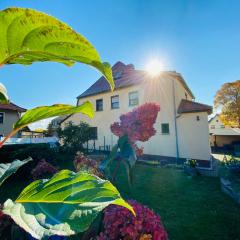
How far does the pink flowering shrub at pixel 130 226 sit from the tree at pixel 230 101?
116ft

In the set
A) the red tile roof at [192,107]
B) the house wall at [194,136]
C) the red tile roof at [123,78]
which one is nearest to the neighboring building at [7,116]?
the red tile roof at [123,78]

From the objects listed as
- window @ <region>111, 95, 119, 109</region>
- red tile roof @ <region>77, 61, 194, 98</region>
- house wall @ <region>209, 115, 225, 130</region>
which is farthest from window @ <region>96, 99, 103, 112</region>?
house wall @ <region>209, 115, 225, 130</region>

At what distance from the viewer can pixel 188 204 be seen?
21.7 feet

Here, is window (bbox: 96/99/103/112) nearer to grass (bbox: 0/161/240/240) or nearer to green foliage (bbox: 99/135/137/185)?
grass (bbox: 0/161/240/240)

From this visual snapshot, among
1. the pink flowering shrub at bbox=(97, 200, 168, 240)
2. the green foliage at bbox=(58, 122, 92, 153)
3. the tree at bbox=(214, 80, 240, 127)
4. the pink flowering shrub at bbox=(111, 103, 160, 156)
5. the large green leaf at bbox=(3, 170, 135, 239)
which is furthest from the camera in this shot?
the tree at bbox=(214, 80, 240, 127)

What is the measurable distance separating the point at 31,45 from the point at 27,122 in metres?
0.28

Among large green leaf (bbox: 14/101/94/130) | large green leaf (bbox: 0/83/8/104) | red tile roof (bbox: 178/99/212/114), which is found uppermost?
red tile roof (bbox: 178/99/212/114)

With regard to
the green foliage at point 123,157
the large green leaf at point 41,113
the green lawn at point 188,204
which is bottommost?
the green lawn at point 188,204

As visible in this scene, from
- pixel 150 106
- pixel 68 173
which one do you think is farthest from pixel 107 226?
pixel 150 106

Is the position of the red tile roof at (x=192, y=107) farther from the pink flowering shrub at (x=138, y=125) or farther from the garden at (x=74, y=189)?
the pink flowering shrub at (x=138, y=125)

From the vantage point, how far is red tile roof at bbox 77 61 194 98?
1894 centimetres

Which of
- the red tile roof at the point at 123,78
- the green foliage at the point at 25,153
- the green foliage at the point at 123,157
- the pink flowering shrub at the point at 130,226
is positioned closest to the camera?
the pink flowering shrub at the point at 130,226

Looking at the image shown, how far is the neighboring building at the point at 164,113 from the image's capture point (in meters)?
15.9

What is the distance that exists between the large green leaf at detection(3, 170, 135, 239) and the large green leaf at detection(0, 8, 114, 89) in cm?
30
